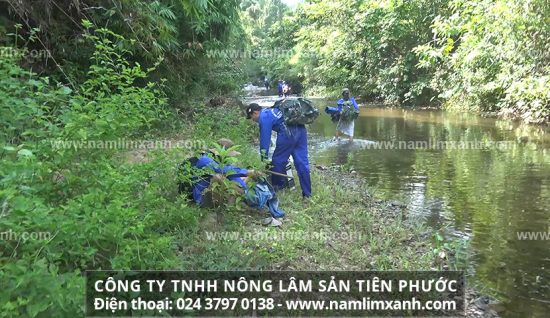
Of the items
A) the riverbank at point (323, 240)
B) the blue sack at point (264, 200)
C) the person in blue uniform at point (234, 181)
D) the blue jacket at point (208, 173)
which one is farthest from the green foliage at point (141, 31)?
the riverbank at point (323, 240)

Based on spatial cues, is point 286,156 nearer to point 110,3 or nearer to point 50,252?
point 110,3

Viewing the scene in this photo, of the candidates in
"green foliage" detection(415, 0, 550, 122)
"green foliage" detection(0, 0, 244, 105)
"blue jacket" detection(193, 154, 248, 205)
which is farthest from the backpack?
"green foliage" detection(415, 0, 550, 122)

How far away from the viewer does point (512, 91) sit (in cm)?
1850

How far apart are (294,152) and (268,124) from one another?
26.7 inches

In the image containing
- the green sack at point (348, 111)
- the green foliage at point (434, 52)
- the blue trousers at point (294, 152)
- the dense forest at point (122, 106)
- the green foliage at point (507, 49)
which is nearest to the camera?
the dense forest at point (122, 106)

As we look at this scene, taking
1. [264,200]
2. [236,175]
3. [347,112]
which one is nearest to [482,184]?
[347,112]

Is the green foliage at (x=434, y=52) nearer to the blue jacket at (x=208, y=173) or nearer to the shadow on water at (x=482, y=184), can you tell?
the shadow on water at (x=482, y=184)

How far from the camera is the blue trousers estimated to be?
25.1 ft

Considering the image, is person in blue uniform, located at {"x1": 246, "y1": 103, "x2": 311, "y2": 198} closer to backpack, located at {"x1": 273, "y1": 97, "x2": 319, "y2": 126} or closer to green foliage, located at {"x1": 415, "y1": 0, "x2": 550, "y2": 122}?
backpack, located at {"x1": 273, "y1": 97, "x2": 319, "y2": 126}

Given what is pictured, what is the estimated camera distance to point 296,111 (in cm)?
750

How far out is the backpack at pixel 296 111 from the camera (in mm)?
7504

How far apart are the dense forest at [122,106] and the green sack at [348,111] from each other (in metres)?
2.88

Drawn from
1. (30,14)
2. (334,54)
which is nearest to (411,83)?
(334,54)

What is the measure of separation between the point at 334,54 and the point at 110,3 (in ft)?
106
